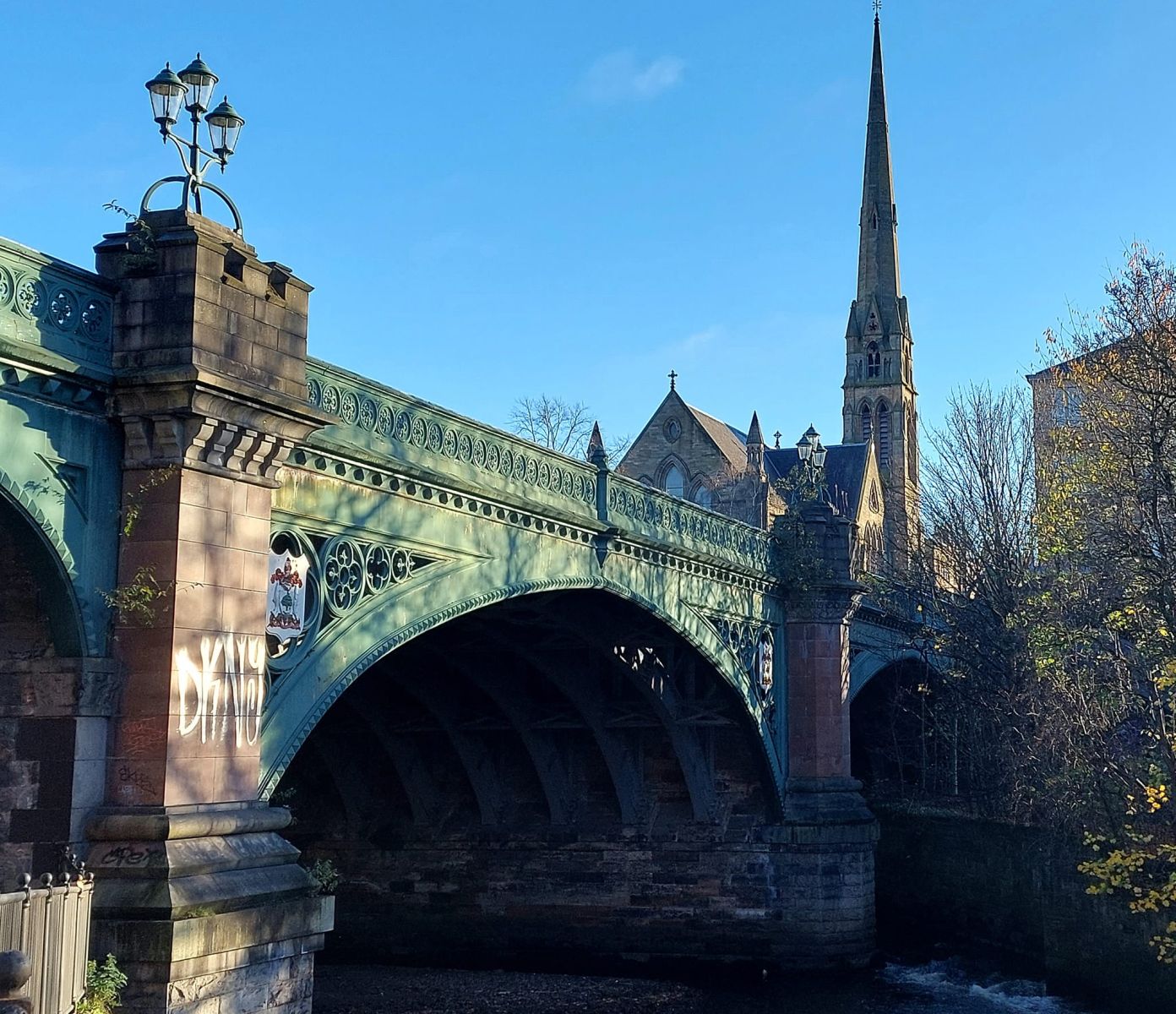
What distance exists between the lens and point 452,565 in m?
15.0

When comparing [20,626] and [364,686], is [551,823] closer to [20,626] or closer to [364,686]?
[364,686]

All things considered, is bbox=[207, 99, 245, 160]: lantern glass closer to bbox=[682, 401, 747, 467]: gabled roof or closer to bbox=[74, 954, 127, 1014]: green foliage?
bbox=[74, 954, 127, 1014]: green foliage

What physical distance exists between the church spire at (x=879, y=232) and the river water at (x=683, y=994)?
211 feet

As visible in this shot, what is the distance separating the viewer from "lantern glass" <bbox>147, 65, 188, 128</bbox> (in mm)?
10273

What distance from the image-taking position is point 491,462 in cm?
1631

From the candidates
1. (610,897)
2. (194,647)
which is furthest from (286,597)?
(610,897)

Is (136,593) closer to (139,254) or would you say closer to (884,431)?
(139,254)

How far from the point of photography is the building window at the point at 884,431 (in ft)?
278

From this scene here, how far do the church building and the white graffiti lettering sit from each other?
886 inches

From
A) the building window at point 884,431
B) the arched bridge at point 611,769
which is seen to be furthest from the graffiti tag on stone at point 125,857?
the building window at point 884,431

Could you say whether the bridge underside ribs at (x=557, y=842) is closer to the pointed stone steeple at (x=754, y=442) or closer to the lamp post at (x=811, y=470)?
the lamp post at (x=811, y=470)

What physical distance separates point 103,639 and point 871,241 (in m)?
80.7

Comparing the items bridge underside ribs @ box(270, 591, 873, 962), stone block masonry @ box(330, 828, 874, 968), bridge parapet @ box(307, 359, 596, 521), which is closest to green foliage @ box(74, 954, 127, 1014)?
bridge parapet @ box(307, 359, 596, 521)

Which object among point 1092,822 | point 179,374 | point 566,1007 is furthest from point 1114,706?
point 179,374
